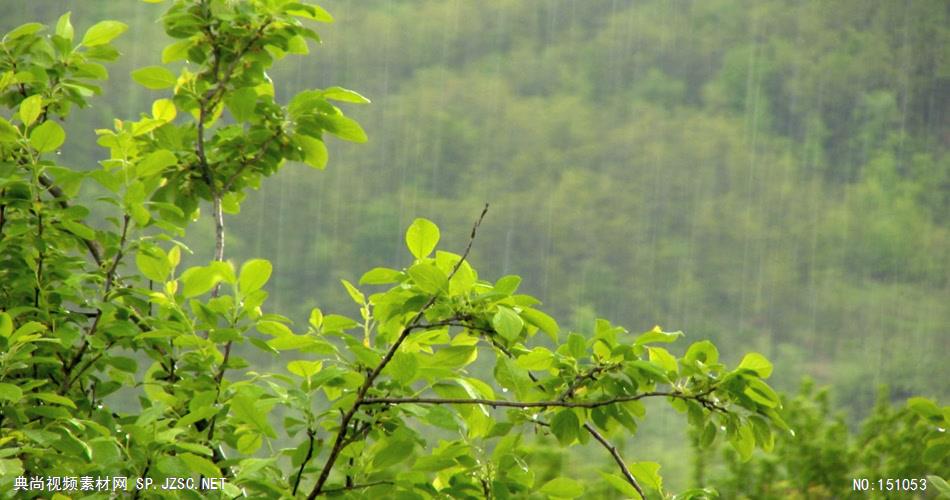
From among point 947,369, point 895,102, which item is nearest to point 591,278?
point 947,369

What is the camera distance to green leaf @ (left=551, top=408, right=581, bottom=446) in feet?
2.85

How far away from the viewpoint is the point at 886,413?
4.15 metres

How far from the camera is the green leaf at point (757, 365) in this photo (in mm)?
838

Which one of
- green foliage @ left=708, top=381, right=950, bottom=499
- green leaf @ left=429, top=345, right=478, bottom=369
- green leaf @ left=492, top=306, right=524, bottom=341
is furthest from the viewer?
green foliage @ left=708, top=381, right=950, bottom=499

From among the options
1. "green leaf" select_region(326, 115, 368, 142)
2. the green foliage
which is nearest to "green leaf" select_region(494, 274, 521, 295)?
"green leaf" select_region(326, 115, 368, 142)

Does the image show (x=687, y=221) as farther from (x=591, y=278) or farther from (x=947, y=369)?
(x=947, y=369)

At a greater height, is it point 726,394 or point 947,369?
point 726,394

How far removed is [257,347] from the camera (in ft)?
2.97

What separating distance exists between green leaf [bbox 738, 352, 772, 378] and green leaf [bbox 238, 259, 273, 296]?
0.42 m

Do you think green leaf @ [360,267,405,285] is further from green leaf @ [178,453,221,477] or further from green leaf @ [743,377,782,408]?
green leaf @ [743,377,782,408]

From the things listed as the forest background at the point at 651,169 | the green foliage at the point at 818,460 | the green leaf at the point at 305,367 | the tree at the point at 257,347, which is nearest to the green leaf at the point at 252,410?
the tree at the point at 257,347

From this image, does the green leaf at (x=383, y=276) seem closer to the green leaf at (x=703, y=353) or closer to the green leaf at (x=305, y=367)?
the green leaf at (x=305, y=367)

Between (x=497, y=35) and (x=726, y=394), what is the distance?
26.5 m

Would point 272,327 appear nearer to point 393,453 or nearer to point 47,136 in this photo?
point 393,453
